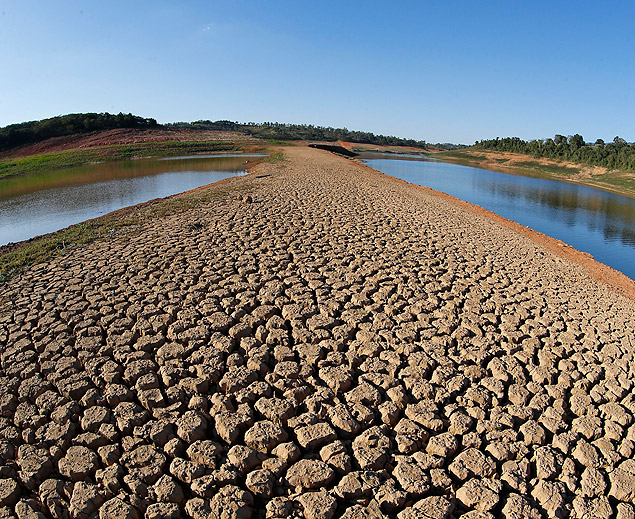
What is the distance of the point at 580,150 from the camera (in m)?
35.2

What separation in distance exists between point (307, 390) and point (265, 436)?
0.56 meters

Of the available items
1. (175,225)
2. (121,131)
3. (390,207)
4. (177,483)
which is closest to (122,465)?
(177,483)

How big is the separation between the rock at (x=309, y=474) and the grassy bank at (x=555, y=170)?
27.3 meters

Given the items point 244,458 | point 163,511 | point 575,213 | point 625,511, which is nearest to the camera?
point 163,511

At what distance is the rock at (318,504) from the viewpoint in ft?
7.38

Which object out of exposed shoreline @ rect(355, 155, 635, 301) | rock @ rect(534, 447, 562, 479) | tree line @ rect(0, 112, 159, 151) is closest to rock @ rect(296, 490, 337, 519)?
rock @ rect(534, 447, 562, 479)

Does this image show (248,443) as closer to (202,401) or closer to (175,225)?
(202,401)

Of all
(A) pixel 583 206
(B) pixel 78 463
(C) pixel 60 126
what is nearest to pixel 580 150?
(A) pixel 583 206

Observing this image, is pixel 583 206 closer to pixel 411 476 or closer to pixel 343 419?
pixel 343 419

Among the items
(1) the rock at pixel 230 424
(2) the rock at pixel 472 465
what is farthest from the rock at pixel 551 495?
(1) the rock at pixel 230 424

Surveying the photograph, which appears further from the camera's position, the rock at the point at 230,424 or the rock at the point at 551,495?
the rock at the point at 230,424

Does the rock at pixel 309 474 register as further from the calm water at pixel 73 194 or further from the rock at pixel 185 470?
the calm water at pixel 73 194

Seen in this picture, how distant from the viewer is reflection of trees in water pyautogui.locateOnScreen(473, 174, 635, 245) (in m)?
14.1

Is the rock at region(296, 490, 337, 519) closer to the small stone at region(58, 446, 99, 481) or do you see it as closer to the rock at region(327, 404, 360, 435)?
the rock at region(327, 404, 360, 435)
